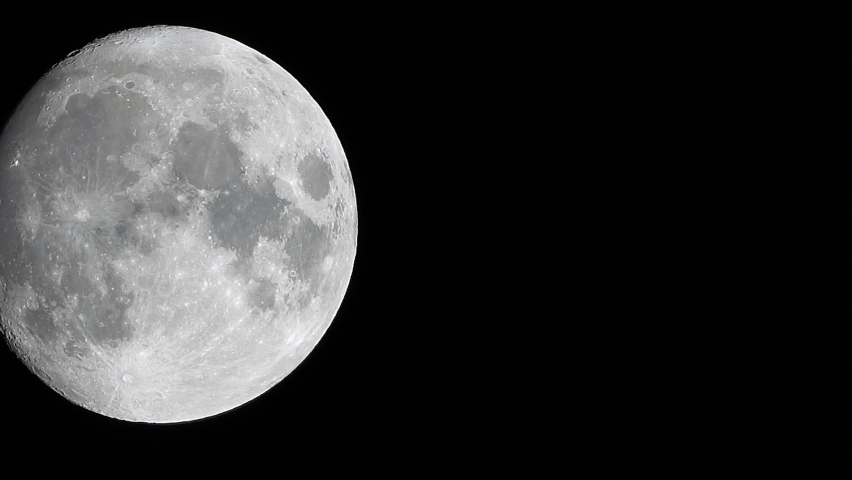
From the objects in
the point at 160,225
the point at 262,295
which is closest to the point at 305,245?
the point at 262,295

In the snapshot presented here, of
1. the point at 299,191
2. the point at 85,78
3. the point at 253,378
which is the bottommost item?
the point at 253,378

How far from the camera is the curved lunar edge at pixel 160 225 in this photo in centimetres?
464

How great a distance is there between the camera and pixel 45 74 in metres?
5.48

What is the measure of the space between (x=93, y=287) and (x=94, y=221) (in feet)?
1.45

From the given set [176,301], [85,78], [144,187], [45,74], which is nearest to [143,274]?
[176,301]

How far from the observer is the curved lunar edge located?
4641mm

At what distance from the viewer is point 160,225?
4.62 m

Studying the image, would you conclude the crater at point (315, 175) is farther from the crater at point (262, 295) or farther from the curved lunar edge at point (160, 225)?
the crater at point (262, 295)

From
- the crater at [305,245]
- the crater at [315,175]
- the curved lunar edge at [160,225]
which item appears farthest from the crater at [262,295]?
the crater at [315,175]

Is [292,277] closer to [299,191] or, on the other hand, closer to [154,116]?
[299,191]

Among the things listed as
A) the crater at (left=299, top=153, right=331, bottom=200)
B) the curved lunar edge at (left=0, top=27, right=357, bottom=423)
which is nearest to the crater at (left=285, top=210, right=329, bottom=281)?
the curved lunar edge at (left=0, top=27, right=357, bottom=423)

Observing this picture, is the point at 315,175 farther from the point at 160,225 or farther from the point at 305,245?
the point at 160,225

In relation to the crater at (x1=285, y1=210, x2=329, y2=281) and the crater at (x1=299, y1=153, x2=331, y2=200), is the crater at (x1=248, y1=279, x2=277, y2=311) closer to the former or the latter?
the crater at (x1=285, y1=210, x2=329, y2=281)

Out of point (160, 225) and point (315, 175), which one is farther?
point (315, 175)
